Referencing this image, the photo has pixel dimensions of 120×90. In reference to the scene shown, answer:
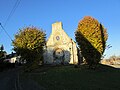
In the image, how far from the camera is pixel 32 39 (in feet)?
134

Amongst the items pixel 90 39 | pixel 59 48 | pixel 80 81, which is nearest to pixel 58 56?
pixel 59 48

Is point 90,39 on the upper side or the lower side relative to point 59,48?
lower

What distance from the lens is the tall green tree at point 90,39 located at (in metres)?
36.6

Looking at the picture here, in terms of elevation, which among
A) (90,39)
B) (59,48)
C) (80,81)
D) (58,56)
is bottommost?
(80,81)

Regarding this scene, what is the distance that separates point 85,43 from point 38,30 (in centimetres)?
974

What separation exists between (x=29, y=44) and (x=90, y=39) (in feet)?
32.9

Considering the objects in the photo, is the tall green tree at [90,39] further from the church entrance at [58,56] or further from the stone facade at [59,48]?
the church entrance at [58,56]

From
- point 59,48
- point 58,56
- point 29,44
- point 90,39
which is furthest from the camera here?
point 59,48

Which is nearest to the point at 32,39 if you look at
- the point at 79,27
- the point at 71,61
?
the point at 79,27

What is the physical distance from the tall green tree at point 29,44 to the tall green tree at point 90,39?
728cm

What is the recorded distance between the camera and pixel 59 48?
63.9 meters

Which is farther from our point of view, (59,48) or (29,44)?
(59,48)

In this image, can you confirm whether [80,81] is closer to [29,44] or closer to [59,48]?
[29,44]

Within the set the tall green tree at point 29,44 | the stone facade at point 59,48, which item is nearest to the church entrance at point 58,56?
the stone facade at point 59,48
